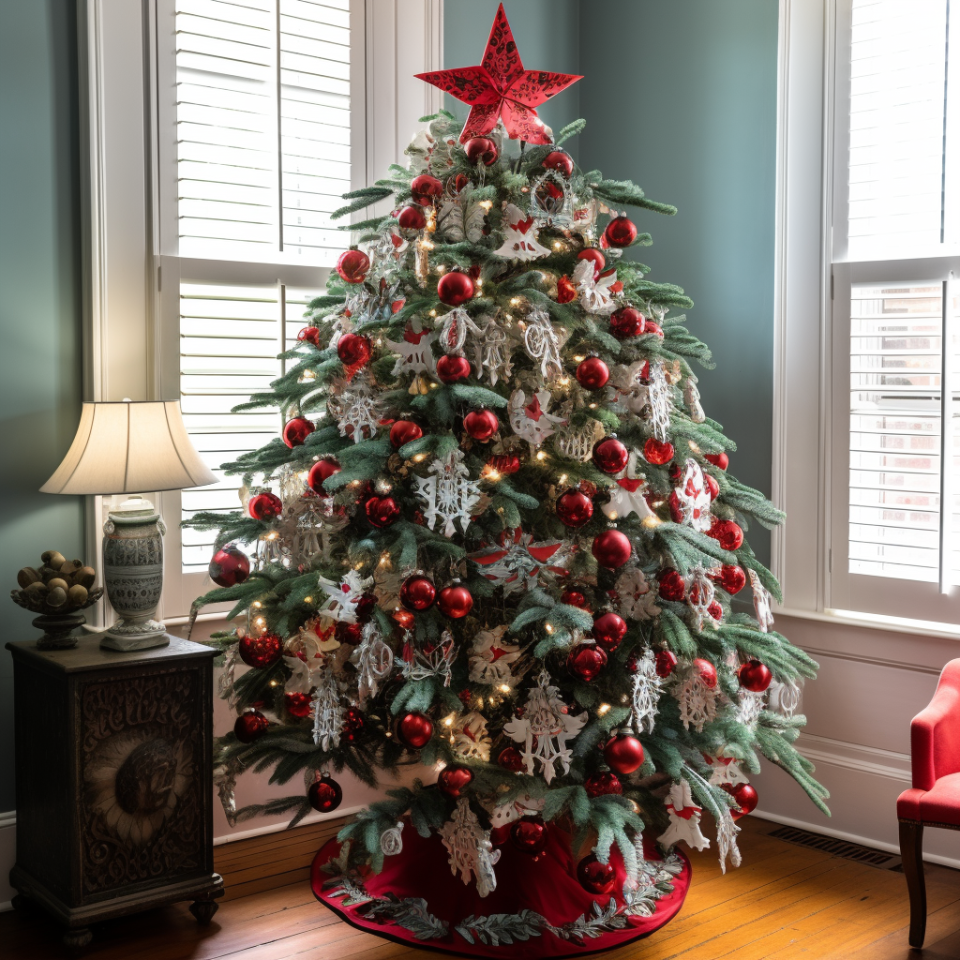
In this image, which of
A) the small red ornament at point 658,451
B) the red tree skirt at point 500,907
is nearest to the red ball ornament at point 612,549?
the small red ornament at point 658,451

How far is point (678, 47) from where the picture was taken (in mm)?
3549

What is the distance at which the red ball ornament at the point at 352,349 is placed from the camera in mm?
2449

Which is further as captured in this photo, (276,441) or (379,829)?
(276,441)

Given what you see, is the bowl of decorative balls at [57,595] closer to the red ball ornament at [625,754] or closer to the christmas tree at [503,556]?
the christmas tree at [503,556]

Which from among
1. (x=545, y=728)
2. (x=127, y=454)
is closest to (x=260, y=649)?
(x=127, y=454)

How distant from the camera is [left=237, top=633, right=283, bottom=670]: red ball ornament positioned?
8.03ft

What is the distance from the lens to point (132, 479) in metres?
2.50

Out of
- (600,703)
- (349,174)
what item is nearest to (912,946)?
(600,703)

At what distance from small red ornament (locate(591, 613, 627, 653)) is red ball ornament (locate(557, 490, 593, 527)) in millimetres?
217

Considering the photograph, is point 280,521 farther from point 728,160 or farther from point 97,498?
point 728,160

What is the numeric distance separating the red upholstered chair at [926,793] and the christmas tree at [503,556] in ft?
→ 0.79

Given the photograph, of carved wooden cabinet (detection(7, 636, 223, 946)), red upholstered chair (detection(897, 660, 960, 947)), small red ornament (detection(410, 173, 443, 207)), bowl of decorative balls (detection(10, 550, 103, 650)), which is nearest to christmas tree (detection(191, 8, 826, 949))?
small red ornament (detection(410, 173, 443, 207))

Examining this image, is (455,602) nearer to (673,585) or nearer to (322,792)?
(673,585)

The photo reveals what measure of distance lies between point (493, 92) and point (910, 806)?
1969 millimetres
